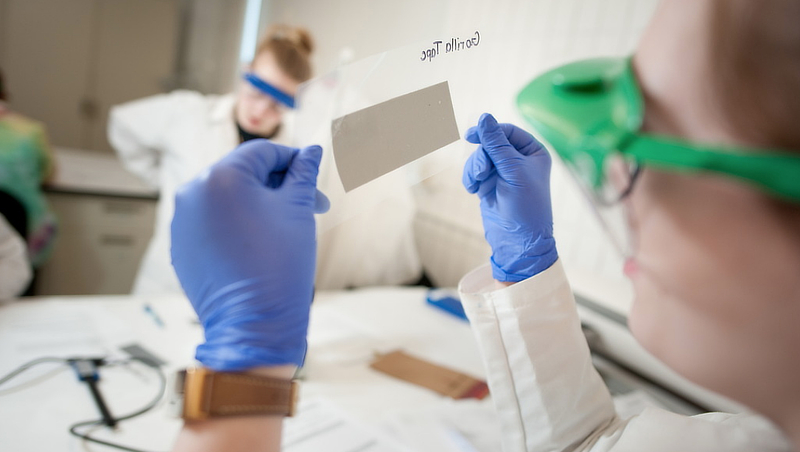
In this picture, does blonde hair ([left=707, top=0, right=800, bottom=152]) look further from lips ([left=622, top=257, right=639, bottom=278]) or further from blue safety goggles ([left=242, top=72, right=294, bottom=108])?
blue safety goggles ([left=242, top=72, right=294, bottom=108])

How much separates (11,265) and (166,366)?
50cm

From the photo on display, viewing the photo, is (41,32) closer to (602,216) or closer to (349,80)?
(349,80)

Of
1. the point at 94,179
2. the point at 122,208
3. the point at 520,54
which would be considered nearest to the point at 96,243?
the point at 122,208

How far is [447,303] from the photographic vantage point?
186 centimetres

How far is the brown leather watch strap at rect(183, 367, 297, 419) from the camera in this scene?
0.59 metres

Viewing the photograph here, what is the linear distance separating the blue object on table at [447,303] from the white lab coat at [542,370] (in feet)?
3.21

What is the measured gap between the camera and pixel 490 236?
32.4 inches

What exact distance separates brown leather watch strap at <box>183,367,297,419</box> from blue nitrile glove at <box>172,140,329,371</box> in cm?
3

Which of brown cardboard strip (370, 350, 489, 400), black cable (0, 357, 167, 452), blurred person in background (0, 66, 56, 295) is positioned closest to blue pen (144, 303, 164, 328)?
black cable (0, 357, 167, 452)

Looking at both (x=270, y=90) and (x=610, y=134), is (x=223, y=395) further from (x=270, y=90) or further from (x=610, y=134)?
(x=270, y=90)

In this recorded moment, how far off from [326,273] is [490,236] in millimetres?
1399

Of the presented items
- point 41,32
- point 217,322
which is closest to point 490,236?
point 217,322

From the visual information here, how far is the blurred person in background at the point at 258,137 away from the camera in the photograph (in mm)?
2010

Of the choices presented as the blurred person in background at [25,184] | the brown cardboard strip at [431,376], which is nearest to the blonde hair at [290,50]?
the blurred person in background at [25,184]
